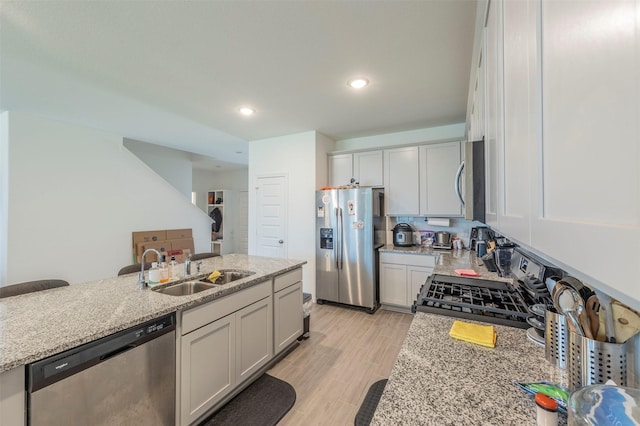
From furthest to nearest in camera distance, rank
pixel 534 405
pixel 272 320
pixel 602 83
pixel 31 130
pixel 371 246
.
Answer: pixel 371 246 → pixel 31 130 → pixel 272 320 → pixel 534 405 → pixel 602 83

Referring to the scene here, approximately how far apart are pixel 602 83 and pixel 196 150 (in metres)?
5.61

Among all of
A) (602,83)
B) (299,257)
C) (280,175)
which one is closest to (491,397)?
(602,83)

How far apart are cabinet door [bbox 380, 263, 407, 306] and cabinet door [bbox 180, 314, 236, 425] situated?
226 cm

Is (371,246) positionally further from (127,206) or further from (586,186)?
(127,206)

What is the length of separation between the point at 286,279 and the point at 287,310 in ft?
0.98

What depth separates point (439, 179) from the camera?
3445mm

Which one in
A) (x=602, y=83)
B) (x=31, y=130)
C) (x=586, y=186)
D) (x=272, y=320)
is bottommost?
(x=272, y=320)

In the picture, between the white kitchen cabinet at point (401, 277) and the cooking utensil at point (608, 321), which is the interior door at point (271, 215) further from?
the cooking utensil at point (608, 321)

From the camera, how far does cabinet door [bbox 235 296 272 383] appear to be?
190 cm

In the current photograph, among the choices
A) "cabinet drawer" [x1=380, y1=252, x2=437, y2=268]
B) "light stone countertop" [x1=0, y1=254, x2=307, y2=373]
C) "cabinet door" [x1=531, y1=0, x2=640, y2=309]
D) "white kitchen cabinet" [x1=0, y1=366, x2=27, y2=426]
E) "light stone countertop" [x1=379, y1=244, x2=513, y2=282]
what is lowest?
"white kitchen cabinet" [x1=0, y1=366, x2=27, y2=426]

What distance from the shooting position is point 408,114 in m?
3.23

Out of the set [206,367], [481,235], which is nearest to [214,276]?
[206,367]

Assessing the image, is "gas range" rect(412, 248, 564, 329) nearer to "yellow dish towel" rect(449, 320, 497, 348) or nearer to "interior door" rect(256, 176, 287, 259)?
"yellow dish towel" rect(449, 320, 497, 348)

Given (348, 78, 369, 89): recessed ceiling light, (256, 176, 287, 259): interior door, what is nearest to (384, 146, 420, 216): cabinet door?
(348, 78, 369, 89): recessed ceiling light
